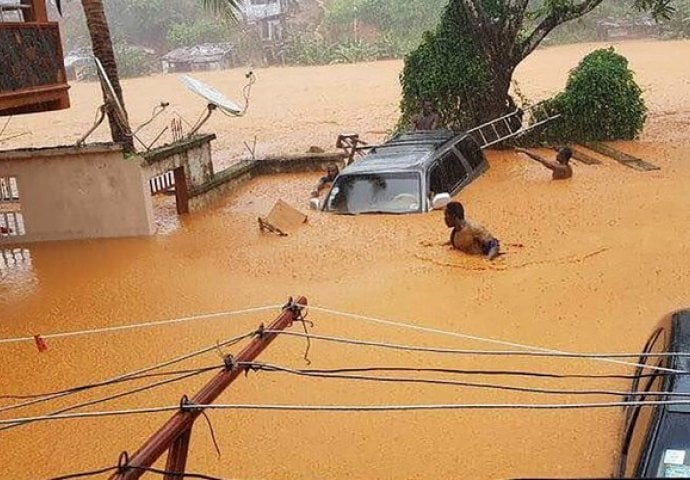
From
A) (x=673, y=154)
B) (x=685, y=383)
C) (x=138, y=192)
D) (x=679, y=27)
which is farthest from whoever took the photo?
(x=679, y=27)

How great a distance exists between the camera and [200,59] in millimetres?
54000

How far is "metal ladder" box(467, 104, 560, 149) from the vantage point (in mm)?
18178

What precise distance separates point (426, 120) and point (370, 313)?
358 inches

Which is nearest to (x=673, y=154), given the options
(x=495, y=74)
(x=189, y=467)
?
(x=495, y=74)

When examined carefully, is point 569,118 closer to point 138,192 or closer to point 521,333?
point 138,192

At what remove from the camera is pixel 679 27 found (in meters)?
48.0

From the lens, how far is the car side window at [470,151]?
1386 cm

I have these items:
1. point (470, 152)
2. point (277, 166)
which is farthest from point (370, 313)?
point (277, 166)

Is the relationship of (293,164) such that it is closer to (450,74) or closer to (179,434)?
(450,74)

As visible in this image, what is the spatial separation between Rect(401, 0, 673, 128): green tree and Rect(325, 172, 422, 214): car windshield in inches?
279

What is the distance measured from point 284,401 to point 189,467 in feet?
3.79

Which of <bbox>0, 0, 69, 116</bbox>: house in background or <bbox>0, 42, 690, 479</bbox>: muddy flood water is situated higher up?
<bbox>0, 0, 69, 116</bbox>: house in background

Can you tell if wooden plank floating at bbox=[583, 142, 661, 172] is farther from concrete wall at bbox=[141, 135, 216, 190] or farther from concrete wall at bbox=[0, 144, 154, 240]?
concrete wall at bbox=[0, 144, 154, 240]

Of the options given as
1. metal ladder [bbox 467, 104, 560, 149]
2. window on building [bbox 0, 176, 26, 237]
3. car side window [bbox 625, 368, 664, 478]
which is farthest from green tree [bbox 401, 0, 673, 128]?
car side window [bbox 625, 368, 664, 478]
